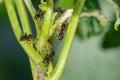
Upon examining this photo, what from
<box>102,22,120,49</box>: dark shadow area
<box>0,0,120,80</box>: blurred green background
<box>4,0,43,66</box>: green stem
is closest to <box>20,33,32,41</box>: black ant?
<box>4,0,43,66</box>: green stem

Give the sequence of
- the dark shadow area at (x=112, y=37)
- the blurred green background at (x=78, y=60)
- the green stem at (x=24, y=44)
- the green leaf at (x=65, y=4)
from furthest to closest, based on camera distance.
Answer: the blurred green background at (x=78, y=60) → the dark shadow area at (x=112, y=37) → the green leaf at (x=65, y=4) → the green stem at (x=24, y=44)

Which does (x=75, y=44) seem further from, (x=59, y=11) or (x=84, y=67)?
(x=59, y=11)

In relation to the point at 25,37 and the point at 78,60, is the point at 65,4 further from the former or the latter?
the point at 78,60

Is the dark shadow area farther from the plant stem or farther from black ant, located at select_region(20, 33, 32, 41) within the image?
black ant, located at select_region(20, 33, 32, 41)

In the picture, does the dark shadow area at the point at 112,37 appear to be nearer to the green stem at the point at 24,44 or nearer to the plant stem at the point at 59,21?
the plant stem at the point at 59,21

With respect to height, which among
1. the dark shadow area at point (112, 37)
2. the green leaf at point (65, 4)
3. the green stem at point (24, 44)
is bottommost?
the dark shadow area at point (112, 37)

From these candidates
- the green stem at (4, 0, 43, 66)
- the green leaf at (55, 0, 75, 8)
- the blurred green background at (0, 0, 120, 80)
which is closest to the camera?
the green stem at (4, 0, 43, 66)

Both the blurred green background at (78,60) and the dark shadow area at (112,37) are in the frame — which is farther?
the blurred green background at (78,60)

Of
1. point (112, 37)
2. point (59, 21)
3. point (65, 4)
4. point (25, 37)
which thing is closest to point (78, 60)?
point (112, 37)

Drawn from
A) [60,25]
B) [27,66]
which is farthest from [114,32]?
[27,66]

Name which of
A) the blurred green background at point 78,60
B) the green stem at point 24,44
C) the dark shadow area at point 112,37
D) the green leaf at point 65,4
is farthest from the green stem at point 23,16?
the blurred green background at point 78,60

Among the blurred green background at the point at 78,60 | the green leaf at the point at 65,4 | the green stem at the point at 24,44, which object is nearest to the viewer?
the green stem at the point at 24,44
